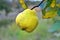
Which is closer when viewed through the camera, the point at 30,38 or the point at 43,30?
the point at 30,38

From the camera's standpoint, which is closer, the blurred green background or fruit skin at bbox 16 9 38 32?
fruit skin at bbox 16 9 38 32

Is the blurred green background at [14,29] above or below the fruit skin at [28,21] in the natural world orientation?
above

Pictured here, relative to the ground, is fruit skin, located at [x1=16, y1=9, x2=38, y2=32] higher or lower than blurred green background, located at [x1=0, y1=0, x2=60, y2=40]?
lower

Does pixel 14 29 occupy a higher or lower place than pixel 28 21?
higher

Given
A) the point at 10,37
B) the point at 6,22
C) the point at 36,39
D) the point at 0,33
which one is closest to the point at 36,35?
the point at 36,39

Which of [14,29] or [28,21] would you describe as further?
[14,29]

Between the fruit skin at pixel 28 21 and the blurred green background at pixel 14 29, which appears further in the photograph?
the blurred green background at pixel 14 29

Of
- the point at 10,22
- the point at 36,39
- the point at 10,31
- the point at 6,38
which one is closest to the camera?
the point at 36,39

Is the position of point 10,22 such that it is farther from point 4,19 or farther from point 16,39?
point 16,39
